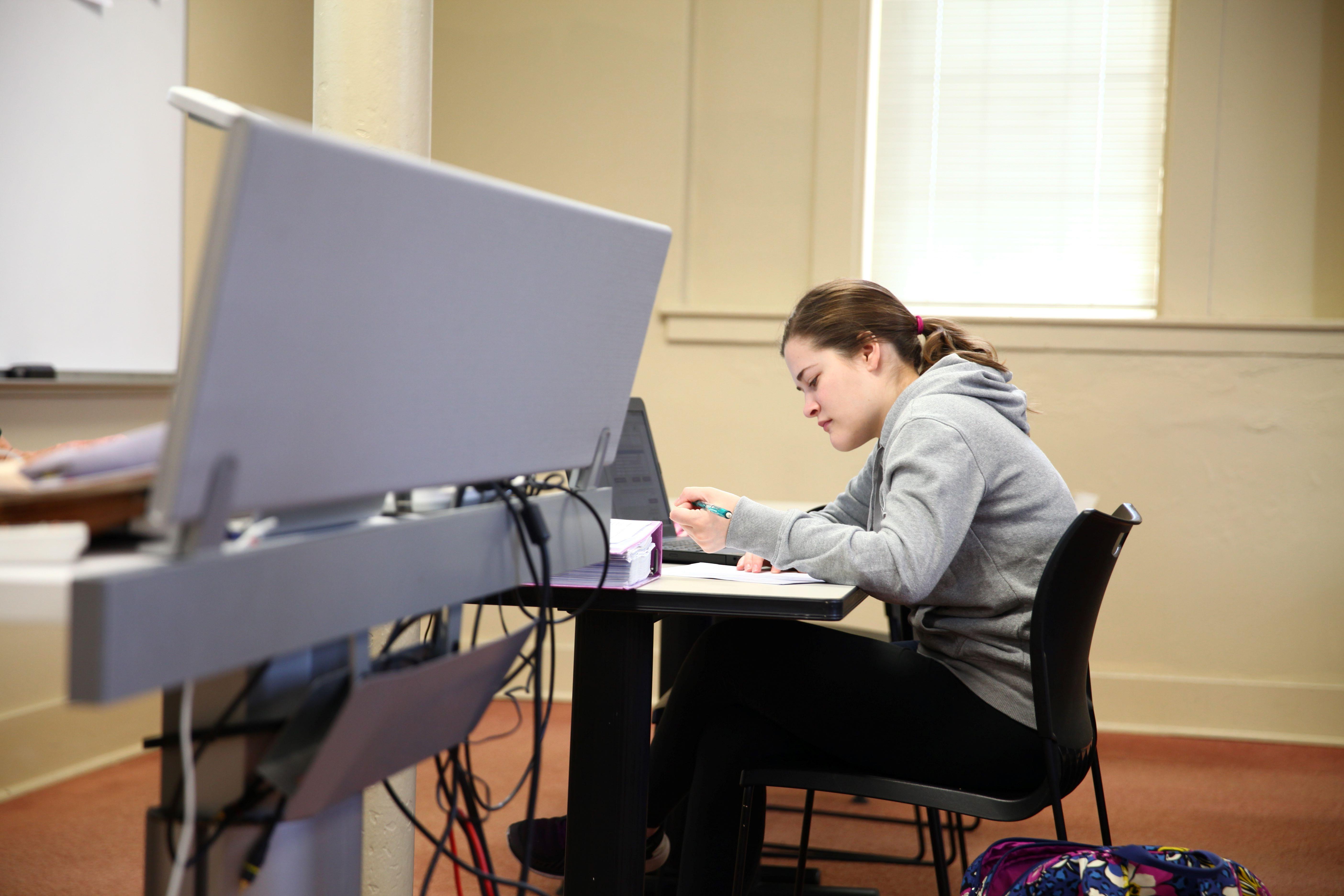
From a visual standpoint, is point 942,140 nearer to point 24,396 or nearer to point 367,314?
point 24,396

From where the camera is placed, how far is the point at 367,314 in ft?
2.37

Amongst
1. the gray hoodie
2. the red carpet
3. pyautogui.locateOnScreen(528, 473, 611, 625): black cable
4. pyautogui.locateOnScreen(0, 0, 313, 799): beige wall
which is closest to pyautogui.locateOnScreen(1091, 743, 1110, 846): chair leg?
the gray hoodie

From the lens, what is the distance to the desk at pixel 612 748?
4.77ft

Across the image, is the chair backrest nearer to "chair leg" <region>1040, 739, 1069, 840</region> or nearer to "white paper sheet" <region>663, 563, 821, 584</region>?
"chair leg" <region>1040, 739, 1069, 840</region>

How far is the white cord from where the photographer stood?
791mm

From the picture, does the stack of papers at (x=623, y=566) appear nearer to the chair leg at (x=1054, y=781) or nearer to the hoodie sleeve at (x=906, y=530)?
the hoodie sleeve at (x=906, y=530)

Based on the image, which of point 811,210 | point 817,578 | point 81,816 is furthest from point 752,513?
point 811,210

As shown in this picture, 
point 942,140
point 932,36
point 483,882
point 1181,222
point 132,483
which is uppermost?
point 932,36

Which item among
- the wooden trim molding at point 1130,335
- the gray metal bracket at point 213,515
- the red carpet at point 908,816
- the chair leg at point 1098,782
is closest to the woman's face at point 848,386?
the chair leg at point 1098,782

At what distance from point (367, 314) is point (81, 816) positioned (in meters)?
2.35

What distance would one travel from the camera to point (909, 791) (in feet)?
4.79

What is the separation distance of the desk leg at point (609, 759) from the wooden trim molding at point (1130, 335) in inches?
93.3

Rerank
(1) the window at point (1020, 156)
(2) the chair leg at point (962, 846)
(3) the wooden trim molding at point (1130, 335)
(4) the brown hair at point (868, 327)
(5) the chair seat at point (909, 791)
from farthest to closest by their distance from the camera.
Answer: (1) the window at point (1020, 156), (3) the wooden trim molding at point (1130, 335), (2) the chair leg at point (962, 846), (4) the brown hair at point (868, 327), (5) the chair seat at point (909, 791)

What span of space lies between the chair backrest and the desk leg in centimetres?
50
